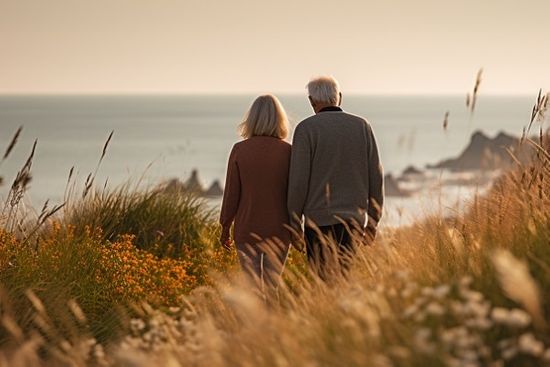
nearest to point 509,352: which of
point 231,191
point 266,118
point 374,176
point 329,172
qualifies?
point 329,172

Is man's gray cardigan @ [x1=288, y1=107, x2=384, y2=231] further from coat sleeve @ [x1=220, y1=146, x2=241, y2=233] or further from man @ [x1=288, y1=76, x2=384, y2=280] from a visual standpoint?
coat sleeve @ [x1=220, y1=146, x2=241, y2=233]

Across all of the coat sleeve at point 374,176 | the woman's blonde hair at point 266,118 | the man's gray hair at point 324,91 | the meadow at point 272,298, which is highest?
the man's gray hair at point 324,91

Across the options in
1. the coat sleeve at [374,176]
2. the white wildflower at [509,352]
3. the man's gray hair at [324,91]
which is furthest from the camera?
the coat sleeve at [374,176]

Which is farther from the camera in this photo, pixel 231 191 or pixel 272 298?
pixel 231 191

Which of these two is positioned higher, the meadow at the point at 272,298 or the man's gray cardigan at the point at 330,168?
the man's gray cardigan at the point at 330,168

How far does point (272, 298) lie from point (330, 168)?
1106 millimetres

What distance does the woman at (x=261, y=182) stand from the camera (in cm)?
828

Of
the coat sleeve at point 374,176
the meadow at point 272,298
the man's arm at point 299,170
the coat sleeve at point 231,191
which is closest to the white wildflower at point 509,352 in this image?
the meadow at point 272,298

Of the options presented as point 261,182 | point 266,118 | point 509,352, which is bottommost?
point 509,352

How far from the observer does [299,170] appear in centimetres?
814

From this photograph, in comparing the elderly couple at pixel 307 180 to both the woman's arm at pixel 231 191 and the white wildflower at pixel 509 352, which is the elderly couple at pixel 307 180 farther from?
the white wildflower at pixel 509 352

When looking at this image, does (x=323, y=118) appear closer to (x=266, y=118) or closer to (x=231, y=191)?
(x=266, y=118)

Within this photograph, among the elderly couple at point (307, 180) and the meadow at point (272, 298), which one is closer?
the meadow at point (272, 298)

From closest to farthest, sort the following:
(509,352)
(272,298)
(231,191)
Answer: (509,352) → (272,298) → (231,191)
